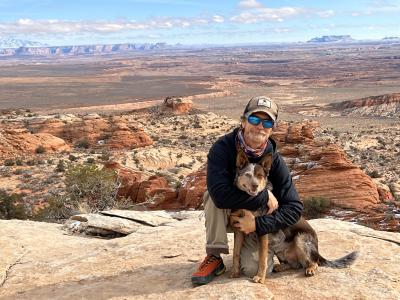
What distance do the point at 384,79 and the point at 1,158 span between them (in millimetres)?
95407

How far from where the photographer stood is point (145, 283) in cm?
470

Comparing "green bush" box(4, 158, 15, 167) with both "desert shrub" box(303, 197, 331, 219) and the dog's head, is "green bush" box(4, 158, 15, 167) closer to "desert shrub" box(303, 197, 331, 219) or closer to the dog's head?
"desert shrub" box(303, 197, 331, 219)

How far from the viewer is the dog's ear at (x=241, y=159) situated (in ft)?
12.9

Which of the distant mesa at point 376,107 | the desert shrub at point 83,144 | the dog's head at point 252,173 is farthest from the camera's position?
the distant mesa at point 376,107

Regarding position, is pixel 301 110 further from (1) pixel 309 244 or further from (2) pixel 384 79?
(1) pixel 309 244

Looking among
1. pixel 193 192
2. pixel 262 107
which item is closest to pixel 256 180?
pixel 262 107

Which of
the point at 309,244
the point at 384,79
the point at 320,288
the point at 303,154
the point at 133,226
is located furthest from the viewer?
the point at 384,79

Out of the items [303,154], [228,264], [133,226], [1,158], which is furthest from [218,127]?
[228,264]

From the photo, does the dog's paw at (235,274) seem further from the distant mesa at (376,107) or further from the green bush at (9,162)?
the distant mesa at (376,107)

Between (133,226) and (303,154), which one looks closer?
(133,226)

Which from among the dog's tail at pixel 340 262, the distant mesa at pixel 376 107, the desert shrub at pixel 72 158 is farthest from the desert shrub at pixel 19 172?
the distant mesa at pixel 376 107

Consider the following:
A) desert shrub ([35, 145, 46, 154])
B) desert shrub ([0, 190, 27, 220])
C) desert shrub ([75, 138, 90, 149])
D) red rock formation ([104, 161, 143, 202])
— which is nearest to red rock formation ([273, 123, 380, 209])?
red rock formation ([104, 161, 143, 202])

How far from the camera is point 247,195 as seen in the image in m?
4.06

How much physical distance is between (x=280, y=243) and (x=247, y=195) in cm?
76
